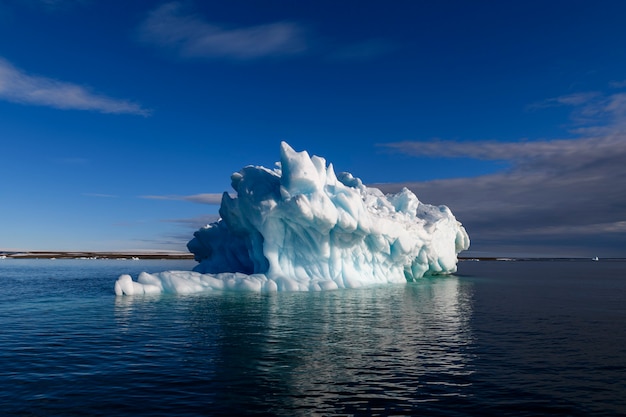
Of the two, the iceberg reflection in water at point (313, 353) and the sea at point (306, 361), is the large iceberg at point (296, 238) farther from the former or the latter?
the sea at point (306, 361)

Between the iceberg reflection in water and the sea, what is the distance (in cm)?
5

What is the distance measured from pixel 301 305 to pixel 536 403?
19262mm

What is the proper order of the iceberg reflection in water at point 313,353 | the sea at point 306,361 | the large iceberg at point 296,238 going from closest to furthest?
the sea at point 306,361 → the iceberg reflection in water at point 313,353 → the large iceberg at point 296,238

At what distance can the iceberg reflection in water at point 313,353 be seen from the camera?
1121cm

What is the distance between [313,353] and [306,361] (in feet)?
3.87

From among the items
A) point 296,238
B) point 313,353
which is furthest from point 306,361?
point 296,238

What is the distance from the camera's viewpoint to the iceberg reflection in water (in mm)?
11211

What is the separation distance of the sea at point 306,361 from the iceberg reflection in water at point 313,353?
0.05 m

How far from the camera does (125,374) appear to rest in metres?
13.2

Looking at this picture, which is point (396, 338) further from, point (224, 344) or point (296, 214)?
point (296, 214)

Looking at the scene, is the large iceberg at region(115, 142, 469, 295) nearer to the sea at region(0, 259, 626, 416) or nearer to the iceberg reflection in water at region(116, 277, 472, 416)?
the iceberg reflection in water at region(116, 277, 472, 416)

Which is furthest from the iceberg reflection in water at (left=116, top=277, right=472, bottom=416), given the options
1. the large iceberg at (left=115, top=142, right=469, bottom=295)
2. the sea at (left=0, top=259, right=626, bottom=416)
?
the large iceberg at (left=115, top=142, right=469, bottom=295)

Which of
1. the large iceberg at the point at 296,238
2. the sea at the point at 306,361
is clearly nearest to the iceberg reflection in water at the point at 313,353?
the sea at the point at 306,361

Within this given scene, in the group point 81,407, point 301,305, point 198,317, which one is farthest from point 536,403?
point 301,305
